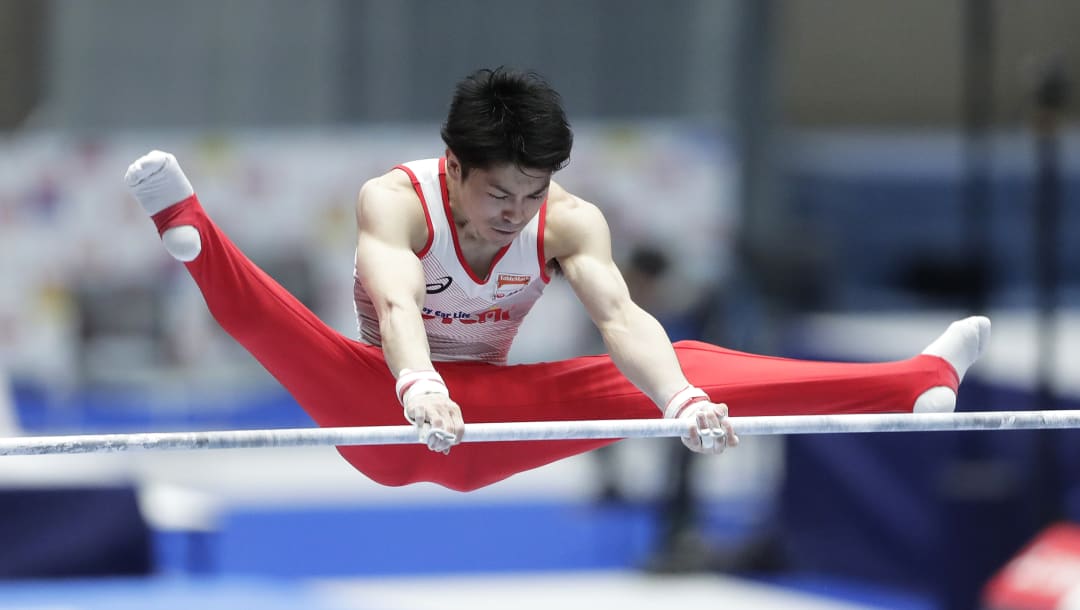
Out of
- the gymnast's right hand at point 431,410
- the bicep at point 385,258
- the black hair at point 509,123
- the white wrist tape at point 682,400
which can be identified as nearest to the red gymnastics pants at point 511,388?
the bicep at point 385,258

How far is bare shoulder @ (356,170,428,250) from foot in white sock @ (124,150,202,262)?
1.11ft

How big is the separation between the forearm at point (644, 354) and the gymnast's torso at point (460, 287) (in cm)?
24

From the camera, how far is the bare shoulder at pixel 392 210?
266 cm

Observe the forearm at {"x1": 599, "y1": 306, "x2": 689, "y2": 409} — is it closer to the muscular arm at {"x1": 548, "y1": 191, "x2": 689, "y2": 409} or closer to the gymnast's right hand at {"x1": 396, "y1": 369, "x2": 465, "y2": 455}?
the muscular arm at {"x1": 548, "y1": 191, "x2": 689, "y2": 409}

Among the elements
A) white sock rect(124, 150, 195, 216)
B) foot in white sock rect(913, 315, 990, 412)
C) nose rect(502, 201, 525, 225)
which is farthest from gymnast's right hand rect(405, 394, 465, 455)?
foot in white sock rect(913, 315, 990, 412)

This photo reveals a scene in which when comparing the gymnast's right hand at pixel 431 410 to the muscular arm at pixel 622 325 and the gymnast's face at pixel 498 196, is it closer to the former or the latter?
the gymnast's face at pixel 498 196

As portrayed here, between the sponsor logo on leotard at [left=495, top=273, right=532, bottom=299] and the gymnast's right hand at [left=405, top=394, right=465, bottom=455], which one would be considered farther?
the sponsor logo on leotard at [left=495, top=273, right=532, bottom=299]

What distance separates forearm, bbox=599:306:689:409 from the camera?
2.69 metres

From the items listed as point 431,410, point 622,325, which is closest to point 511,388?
point 622,325

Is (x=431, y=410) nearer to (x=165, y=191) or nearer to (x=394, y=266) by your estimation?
(x=394, y=266)

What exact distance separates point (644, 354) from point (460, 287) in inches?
16.9

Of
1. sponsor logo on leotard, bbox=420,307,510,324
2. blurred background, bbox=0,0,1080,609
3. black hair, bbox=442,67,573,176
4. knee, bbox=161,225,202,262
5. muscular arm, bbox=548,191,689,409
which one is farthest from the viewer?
blurred background, bbox=0,0,1080,609

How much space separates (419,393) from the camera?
2.41 m

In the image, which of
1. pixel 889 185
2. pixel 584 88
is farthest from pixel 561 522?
pixel 889 185
